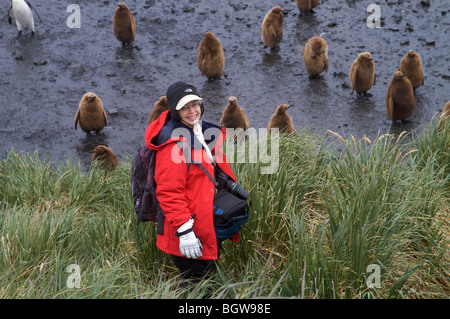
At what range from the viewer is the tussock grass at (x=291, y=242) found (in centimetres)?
307

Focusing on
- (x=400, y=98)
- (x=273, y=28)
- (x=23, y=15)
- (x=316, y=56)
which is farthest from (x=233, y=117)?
(x=23, y=15)

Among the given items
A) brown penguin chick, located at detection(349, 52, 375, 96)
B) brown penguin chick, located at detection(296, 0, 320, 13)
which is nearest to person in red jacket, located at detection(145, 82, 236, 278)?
brown penguin chick, located at detection(349, 52, 375, 96)

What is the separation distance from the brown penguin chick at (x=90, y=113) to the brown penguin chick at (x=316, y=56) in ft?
10.00

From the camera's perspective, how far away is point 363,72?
769 centimetres

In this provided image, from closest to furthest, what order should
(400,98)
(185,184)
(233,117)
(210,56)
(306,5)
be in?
1. (185,184)
2. (233,117)
3. (400,98)
4. (210,56)
5. (306,5)

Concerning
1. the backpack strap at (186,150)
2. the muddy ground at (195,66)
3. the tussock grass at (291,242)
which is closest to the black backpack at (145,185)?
the backpack strap at (186,150)

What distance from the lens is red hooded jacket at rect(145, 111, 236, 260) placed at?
3.04 meters

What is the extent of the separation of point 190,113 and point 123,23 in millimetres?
6063

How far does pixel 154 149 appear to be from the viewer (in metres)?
3.11

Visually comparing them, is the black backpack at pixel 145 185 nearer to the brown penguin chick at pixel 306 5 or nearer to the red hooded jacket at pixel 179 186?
the red hooded jacket at pixel 179 186

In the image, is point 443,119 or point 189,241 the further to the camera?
point 443,119

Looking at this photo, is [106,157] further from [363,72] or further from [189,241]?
[363,72]

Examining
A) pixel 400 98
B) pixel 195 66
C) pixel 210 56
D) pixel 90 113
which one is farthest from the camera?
pixel 195 66
